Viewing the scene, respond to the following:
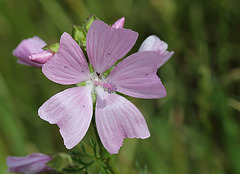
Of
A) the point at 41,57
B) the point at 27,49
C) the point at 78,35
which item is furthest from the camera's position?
the point at 27,49

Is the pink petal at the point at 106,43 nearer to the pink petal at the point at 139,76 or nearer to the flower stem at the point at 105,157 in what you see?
the pink petal at the point at 139,76

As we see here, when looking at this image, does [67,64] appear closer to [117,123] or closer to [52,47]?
[52,47]

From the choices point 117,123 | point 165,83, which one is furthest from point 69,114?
point 165,83

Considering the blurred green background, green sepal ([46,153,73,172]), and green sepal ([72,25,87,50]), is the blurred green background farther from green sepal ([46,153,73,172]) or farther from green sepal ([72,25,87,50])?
green sepal ([72,25,87,50])

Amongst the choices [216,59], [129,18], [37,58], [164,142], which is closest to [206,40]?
[216,59]

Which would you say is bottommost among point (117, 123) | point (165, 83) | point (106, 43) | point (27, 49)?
point (165, 83)

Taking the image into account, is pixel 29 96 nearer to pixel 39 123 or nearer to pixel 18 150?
pixel 39 123
